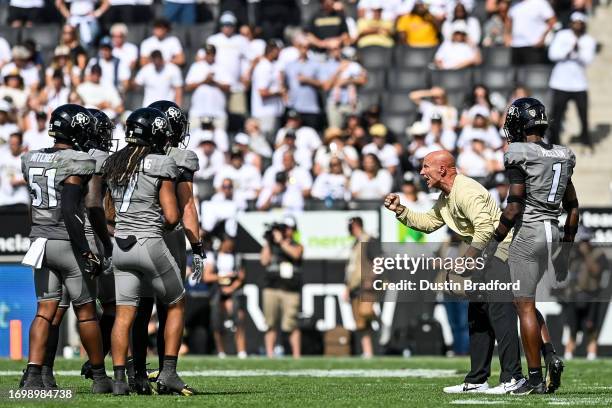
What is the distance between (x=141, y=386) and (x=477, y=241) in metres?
2.51

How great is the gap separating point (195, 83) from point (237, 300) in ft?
13.8

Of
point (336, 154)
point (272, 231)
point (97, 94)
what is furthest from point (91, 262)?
point (97, 94)

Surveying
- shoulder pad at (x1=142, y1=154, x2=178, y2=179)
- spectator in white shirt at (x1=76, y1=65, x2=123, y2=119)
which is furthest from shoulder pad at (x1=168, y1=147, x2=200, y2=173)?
spectator in white shirt at (x1=76, y1=65, x2=123, y2=119)

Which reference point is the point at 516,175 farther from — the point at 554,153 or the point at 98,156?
the point at 98,156

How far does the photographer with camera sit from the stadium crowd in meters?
0.90

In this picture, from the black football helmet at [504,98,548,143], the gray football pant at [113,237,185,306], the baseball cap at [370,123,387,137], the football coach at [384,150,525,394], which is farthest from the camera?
the baseball cap at [370,123,387,137]

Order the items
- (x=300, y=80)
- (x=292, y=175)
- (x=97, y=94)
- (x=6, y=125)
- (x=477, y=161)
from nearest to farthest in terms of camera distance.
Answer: (x=477, y=161), (x=292, y=175), (x=6, y=125), (x=97, y=94), (x=300, y=80)

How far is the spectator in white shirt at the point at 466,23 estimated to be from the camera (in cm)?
2147

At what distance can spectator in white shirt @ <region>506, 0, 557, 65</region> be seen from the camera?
2138 centimetres

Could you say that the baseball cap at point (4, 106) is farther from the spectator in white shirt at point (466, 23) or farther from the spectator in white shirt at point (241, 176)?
the spectator in white shirt at point (466, 23)

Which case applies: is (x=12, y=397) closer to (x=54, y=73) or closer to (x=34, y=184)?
(x=34, y=184)

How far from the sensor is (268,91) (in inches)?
830

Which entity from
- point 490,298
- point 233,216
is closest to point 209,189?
point 233,216

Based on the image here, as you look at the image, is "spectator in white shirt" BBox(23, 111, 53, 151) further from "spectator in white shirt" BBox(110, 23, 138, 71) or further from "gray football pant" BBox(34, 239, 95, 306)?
"gray football pant" BBox(34, 239, 95, 306)
